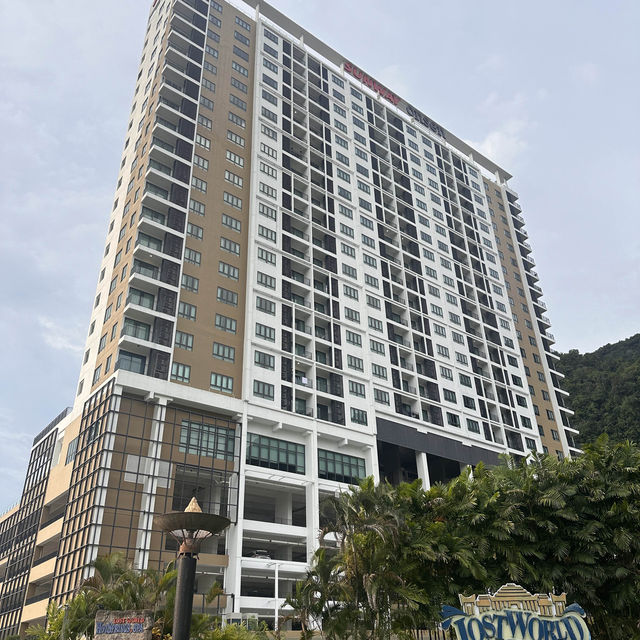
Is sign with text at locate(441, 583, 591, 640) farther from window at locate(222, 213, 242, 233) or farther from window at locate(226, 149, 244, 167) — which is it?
window at locate(226, 149, 244, 167)

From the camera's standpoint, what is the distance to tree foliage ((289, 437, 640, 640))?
29.0 meters

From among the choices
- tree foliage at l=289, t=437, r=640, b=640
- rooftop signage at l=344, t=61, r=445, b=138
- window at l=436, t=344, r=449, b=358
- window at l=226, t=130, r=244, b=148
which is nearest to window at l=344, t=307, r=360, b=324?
window at l=436, t=344, r=449, b=358

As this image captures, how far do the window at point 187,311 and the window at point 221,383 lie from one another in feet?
18.8

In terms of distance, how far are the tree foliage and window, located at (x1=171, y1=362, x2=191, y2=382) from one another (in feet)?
79.5

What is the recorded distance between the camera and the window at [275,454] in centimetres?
5355

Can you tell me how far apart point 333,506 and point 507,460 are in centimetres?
1175

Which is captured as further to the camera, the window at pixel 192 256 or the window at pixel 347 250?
Answer: the window at pixel 347 250

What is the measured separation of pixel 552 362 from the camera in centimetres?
9331

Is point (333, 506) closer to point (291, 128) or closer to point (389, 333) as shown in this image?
point (389, 333)

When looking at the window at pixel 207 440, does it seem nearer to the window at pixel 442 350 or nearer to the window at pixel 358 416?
the window at pixel 358 416

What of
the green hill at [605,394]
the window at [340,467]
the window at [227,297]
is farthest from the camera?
the green hill at [605,394]

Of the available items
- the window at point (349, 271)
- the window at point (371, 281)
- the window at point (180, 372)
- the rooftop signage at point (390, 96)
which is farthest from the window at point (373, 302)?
the rooftop signage at point (390, 96)

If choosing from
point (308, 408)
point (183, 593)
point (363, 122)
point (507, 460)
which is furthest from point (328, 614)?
point (363, 122)

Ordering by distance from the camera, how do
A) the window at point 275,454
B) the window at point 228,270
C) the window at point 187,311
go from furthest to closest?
the window at point 228,270 → the window at point 187,311 → the window at point 275,454
